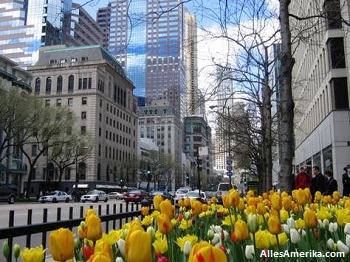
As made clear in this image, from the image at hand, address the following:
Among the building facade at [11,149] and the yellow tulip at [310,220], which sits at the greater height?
the building facade at [11,149]

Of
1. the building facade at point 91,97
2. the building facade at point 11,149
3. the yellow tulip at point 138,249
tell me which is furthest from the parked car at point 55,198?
the yellow tulip at point 138,249

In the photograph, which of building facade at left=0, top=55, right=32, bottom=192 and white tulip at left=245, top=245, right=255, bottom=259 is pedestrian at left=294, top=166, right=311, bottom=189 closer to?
white tulip at left=245, top=245, right=255, bottom=259

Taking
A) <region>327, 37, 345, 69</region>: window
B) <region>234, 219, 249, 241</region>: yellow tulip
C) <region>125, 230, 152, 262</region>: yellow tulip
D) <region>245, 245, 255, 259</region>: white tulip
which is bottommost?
<region>245, 245, 255, 259</region>: white tulip

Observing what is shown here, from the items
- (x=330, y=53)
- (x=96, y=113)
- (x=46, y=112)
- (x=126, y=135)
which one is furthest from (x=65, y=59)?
(x=330, y=53)

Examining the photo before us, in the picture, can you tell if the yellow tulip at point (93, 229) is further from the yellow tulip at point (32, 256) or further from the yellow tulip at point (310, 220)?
the yellow tulip at point (310, 220)

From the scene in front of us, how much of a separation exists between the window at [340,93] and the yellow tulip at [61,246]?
30.1 meters

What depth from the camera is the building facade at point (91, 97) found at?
307ft

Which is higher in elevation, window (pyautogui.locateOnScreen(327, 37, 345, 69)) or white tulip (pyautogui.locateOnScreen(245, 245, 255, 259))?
window (pyautogui.locateOnScreen(327, 37, 345, 69))

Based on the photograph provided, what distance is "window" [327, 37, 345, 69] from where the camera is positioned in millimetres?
29609

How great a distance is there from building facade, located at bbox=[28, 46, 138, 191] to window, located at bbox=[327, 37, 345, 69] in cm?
6790

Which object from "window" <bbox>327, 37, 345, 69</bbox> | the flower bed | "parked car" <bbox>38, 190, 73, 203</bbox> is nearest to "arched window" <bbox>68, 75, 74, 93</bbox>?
"parked car" <bbox>38, 190, 73, 203</bbox>

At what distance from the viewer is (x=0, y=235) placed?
11.6 feet

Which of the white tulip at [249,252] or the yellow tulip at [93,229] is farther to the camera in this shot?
the yellow tulip at [93,229]

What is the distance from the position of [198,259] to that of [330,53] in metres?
31.3
